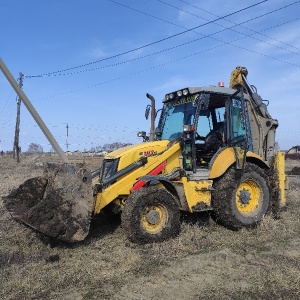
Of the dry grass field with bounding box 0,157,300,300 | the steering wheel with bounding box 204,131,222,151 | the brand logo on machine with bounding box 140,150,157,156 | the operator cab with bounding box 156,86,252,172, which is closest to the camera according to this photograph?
the dry grass field with bounding box 0,157,300,300

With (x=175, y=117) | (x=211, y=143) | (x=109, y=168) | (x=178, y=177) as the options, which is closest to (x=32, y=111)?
(x=109, y=168)

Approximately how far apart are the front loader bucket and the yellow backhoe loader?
1 centimetres

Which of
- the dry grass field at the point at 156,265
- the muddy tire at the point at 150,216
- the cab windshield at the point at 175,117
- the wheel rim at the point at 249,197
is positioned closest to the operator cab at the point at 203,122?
the cab windshield at the point at 175,117

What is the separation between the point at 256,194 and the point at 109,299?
4671 millimetres

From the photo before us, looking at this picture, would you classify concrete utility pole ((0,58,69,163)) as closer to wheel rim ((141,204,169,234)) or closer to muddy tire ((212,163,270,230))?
wheel rim ((141,204,169,234))

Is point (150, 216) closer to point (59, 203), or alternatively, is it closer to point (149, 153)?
point (149, 153)

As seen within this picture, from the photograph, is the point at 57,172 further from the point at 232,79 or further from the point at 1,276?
the point at 232,79

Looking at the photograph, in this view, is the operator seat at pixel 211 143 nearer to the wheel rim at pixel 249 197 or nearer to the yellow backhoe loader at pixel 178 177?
the yellow backhoe loader at pixel 178 177

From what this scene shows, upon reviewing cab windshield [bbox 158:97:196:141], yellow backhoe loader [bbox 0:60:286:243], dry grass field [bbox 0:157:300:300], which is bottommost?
dry grass field [bbox 0:157:300:300]

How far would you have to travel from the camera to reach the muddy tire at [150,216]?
6286mm

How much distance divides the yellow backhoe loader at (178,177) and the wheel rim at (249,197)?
0.02 meters

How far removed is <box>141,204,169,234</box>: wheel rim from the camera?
21.3 feet

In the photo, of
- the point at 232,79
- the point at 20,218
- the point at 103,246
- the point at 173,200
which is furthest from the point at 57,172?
the point at 232,79

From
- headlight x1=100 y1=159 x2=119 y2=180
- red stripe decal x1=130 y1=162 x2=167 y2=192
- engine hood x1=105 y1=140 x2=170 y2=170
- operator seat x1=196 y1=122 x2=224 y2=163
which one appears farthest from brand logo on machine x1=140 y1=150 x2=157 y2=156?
operator seat x1=196 y1=122 x2=224 y2=163
